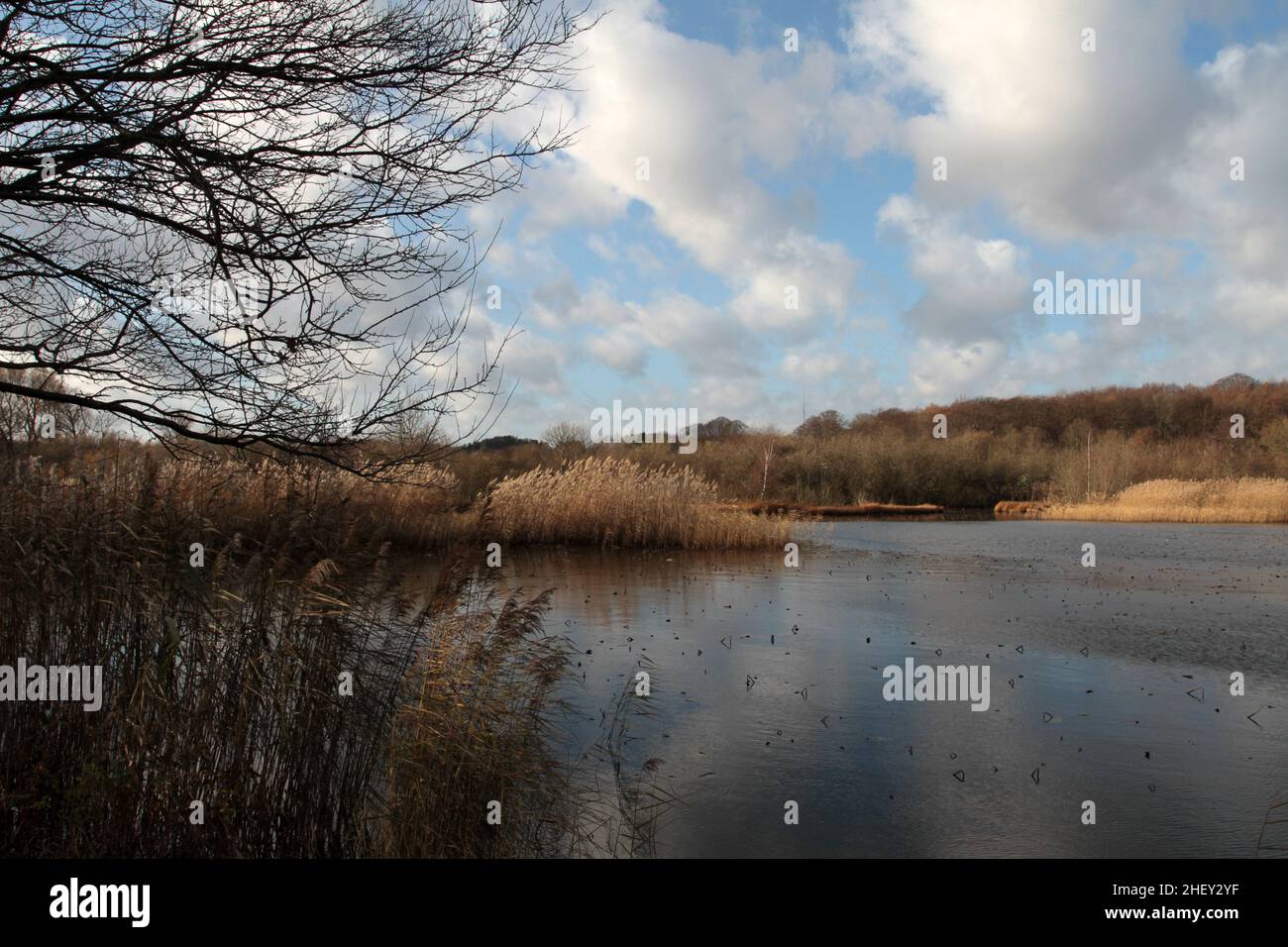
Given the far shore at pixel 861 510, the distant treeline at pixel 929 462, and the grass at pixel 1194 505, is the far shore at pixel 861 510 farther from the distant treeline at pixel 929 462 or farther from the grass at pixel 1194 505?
the grass at pixel 1194 505

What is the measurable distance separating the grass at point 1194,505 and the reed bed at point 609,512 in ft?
67.4

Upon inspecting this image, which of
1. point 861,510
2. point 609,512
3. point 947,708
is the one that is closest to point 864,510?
point 861,510

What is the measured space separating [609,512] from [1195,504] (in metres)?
25.7

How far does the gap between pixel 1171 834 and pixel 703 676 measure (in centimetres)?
420

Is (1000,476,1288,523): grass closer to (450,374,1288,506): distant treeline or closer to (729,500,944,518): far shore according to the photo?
(450,374,1288,506): distant treeline

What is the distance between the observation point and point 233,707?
462cm

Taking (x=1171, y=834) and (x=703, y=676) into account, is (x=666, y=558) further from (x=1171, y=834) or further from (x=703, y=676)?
(x=1171, y=834)

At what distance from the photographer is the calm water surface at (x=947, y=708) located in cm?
521

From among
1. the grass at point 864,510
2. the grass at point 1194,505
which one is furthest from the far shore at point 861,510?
the grass at point 1194,505

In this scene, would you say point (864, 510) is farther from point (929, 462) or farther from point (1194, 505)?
point (1194, 505)

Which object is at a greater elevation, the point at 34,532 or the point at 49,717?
the point at 34,532

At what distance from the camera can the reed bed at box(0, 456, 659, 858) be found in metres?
4.25
